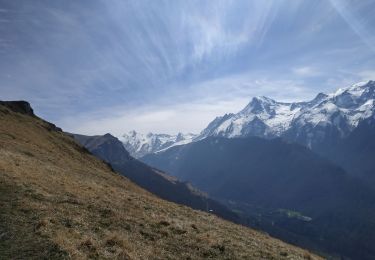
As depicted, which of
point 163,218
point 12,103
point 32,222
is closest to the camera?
point 32,222

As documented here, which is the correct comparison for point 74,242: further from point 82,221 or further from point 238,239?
point 238,239

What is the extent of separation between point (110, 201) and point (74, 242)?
1376 centimetres

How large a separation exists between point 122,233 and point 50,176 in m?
20.6

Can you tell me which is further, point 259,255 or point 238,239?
point 238,239

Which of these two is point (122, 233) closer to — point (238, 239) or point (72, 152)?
point (238, 239)

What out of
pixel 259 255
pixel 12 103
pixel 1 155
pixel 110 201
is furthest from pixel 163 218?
pixel 12 103

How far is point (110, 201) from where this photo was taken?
37.4 m

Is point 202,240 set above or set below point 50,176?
below

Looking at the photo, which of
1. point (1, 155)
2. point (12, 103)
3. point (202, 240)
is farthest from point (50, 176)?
point (12, 103)

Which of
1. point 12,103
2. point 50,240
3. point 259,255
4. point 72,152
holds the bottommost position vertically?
point 50,240

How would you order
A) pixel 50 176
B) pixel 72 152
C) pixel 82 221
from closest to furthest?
pixel 82 221 → pixel 50 176 → pixel 72 152

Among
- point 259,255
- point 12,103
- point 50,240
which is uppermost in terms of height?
point 12,103

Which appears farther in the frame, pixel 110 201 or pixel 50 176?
pixel 50 176

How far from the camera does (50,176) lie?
45.2 m
